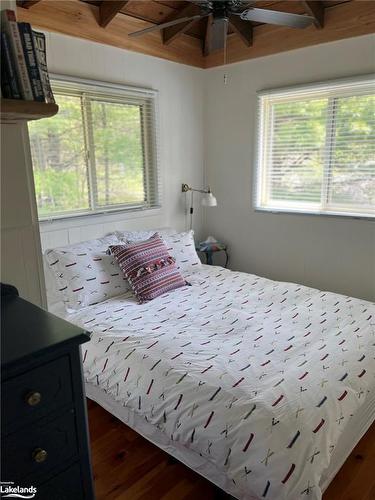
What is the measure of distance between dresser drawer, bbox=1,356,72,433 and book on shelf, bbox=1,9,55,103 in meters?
0.72

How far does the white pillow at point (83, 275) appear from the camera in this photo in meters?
2.40

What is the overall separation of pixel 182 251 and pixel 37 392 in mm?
2187

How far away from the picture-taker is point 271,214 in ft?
10.9

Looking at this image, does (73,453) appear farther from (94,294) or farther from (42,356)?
(94,294)

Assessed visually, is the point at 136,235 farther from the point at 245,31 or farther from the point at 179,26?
the point at 245,31

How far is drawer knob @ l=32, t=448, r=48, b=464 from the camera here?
2.92 feet

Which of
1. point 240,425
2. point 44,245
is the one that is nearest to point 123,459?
point 240,425

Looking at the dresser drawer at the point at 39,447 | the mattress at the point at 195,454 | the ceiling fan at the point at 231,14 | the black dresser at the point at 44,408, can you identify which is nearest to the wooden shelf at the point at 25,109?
the black dresser at the point at 44,408

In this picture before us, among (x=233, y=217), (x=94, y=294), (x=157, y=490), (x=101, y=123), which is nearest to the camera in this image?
(x=157, y=490)

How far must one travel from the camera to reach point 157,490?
1.63 metres

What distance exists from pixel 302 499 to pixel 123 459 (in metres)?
0.92

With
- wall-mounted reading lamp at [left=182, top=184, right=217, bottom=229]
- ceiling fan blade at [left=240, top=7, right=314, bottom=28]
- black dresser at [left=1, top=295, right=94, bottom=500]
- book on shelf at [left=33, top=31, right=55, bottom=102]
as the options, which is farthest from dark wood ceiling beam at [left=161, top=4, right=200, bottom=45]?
black dresser at [left=1, top=295, right=94, bottom=500]

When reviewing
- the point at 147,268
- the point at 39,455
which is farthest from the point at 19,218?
the point at 147,268

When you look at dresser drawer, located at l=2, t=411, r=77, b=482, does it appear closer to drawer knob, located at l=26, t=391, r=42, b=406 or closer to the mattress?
drawer knob, located at l=26, t=391, r=42, b=406
